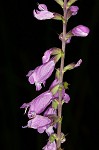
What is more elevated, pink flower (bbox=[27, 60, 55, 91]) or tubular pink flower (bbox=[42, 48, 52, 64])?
tubular pink flower (bbox=[42, 48, 52, 64])

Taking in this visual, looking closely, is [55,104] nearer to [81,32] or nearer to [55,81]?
[55,81]

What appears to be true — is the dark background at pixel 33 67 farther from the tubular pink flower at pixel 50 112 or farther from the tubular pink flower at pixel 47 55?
the tubular pink flower at pixel 47 55

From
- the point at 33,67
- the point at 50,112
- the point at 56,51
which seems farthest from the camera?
the point at 33,67

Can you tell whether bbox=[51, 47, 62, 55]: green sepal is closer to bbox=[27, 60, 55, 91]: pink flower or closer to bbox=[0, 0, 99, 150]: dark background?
bbox=[27, 60, 55, 91]: pink flower

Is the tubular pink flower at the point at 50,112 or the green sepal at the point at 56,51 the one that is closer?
the green sepal at the point at 56,51

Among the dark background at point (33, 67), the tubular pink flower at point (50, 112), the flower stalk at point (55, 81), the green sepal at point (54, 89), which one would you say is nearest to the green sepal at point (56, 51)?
the flower stalk at point (55, 81)

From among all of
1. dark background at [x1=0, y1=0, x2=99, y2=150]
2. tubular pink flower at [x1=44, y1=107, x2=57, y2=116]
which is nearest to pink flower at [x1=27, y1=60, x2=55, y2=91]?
tubular pink flower at [x1=44, y1=107, x2=57, y2=116]

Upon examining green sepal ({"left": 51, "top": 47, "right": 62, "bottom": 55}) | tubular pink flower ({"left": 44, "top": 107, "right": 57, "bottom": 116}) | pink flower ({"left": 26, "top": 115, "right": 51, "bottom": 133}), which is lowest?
pink flower ({"left": 26, "top": 115, "right": 51, "bottom": 133})

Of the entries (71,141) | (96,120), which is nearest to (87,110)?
(96,120)

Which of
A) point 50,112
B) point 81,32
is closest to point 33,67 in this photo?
point 50,112
